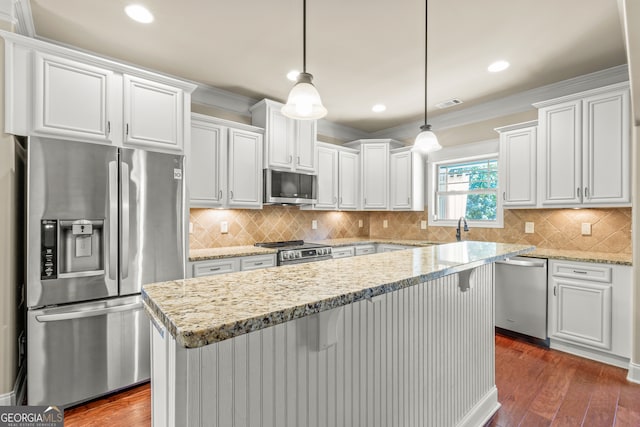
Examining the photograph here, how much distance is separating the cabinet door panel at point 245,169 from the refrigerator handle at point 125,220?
118 centimetres

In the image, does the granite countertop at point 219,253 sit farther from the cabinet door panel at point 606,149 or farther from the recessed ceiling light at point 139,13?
the cabinet door panel at point 606,149

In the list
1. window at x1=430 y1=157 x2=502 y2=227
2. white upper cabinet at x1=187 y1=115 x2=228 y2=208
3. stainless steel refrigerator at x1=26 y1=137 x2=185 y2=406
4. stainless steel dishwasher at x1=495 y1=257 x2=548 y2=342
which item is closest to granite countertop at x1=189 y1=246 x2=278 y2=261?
stainless steel refrigerator at x1=26 y1=137 x2=185 y2=406

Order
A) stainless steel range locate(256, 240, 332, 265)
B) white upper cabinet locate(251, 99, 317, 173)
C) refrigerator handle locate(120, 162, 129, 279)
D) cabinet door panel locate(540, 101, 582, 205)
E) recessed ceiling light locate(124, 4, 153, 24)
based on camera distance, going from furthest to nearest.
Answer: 1. white upper cabinet locate(251, 99, 317, 173)
2. stainless steel range locate(256, 240, 332, 265)
3. cabinet door panel locate(540, 101, 582, 205)
4. refrigerator handle locate(120, 162, 129, 279)
5. recessed ceiling light locate(124, 4, 153, 24)

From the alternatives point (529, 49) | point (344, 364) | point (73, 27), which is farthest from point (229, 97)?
point (344, 364)

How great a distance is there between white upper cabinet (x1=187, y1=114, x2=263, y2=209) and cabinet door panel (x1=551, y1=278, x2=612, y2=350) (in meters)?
3.17

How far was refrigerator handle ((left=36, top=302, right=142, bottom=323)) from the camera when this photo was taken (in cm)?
199

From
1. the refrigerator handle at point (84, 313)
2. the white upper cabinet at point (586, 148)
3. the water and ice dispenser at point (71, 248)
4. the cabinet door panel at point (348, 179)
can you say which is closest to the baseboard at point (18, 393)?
the refrigerator handle at point (84, 313)

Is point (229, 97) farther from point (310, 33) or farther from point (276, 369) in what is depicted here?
point (276, 369)

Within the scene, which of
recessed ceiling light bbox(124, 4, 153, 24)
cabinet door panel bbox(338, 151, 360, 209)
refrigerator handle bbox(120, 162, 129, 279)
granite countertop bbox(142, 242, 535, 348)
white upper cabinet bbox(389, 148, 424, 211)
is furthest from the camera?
cabinet door panel bbox(338, 151, 360, 209)

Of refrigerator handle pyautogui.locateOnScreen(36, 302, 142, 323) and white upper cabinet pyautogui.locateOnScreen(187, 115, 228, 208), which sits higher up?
white upper cabinet pyautogui.locateOnScreen(187, 115, 228, 208)

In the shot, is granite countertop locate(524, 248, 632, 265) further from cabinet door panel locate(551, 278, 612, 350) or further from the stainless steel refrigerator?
the stainless steel refrigerator

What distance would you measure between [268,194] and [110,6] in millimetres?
2095

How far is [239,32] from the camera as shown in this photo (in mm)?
2418

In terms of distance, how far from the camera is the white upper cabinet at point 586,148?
8.90ft
